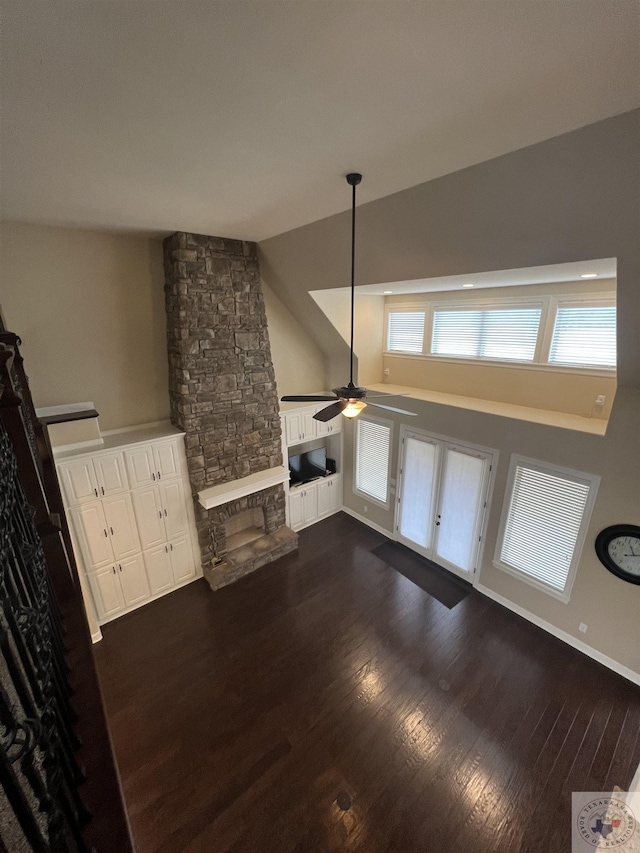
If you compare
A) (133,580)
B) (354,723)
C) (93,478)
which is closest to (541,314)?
(354,723)

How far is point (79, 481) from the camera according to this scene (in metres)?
4.12

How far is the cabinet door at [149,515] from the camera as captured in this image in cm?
464

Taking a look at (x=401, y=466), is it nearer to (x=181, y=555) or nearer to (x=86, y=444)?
(x=181, y=555)

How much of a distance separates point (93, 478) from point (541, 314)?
19.8 feet

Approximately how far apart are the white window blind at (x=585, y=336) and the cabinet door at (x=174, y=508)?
5400 millimetres

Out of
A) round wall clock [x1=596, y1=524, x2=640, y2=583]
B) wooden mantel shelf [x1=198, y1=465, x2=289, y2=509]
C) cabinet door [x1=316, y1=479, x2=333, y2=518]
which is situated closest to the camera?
round wall clock [x1=596, y1=524, x2=640, y2=583]

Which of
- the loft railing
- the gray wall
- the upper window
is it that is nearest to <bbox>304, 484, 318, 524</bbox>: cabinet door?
the gray wall

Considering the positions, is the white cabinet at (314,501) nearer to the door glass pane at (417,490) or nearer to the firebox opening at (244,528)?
the firebox opening at (244,528)

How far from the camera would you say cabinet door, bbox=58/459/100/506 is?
13.2ft

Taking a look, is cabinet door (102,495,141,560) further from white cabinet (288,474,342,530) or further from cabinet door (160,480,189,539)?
white cabinet (288,474,342,530)

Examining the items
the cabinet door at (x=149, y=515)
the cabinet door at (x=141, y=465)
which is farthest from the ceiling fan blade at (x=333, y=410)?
the cabinet door at (x=149, y=515)

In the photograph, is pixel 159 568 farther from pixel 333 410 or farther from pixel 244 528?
pixel 333 410

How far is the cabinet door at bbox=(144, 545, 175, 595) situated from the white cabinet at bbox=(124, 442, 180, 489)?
42.0 inches

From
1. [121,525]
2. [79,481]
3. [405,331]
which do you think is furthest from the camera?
[405,331]
